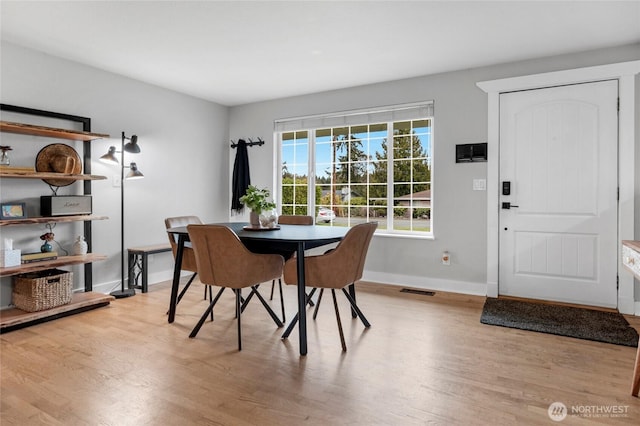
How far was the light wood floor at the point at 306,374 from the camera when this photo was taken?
1768 millimetres

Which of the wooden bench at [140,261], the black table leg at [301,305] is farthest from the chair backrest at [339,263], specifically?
the wooden bench at [140,261]

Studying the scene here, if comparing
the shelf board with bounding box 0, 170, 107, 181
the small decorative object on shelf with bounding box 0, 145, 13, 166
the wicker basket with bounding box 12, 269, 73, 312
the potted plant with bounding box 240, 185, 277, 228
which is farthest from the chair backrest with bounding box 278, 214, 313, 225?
the small decorative object on shelf with bounding box 0, 145, 13, 166

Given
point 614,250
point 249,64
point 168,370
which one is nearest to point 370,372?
point 168,370

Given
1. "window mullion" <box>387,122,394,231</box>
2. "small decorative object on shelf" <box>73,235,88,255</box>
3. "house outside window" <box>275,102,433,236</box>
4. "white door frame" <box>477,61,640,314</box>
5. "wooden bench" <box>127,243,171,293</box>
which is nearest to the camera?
"white door frame" <box>477,61,640,314</box>

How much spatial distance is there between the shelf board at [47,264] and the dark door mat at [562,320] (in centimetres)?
355

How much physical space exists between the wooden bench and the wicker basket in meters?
0.78

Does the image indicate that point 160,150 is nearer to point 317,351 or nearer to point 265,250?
point 265,250

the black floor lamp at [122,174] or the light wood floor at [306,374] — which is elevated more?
the black floor lamp at [122,174]

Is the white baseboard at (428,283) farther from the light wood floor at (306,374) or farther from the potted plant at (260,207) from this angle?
the potted plant at (260,207)

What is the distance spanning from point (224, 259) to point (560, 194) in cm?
320

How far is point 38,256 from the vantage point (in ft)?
10.6

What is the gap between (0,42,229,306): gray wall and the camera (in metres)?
3.34

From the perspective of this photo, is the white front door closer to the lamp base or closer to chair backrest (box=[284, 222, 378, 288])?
chair backrest (box=[284, 222, 378, 288])

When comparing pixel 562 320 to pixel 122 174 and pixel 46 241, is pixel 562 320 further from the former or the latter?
pixel 46 241
